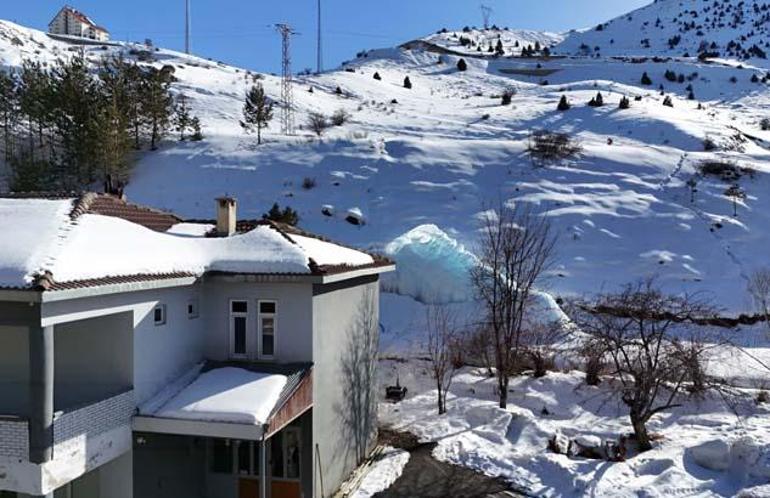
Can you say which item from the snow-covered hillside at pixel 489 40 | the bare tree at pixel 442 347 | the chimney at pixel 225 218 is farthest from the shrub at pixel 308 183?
the snow-covered hillside at pixel 489 40

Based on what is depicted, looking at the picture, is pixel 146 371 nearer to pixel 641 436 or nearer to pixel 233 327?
pixel 233 327

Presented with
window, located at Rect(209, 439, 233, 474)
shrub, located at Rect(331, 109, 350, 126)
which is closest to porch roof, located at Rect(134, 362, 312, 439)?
window, located at Rect(209, 439, 233, 474)

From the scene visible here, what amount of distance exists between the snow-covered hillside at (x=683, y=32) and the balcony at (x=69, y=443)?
96.8 metres

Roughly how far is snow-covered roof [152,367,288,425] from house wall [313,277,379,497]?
125cm

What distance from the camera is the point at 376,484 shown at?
13.3 metres

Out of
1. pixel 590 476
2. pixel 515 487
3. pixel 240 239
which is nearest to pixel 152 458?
pixel 240 239

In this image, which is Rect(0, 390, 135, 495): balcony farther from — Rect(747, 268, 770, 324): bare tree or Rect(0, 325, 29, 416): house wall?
Rect(747, 268, 770, 324): bare tree

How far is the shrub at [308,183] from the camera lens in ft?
115

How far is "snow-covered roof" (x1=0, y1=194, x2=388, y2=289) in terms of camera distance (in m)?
8.54

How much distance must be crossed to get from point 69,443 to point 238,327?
3782mm

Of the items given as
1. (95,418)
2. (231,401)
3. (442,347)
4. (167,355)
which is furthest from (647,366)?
(95,418)

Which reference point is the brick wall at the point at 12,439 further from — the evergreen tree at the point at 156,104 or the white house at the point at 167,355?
the evergreen tree at the point at 156,104

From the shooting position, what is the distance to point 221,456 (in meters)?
12.5

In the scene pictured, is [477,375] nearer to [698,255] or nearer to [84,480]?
[84,480]
